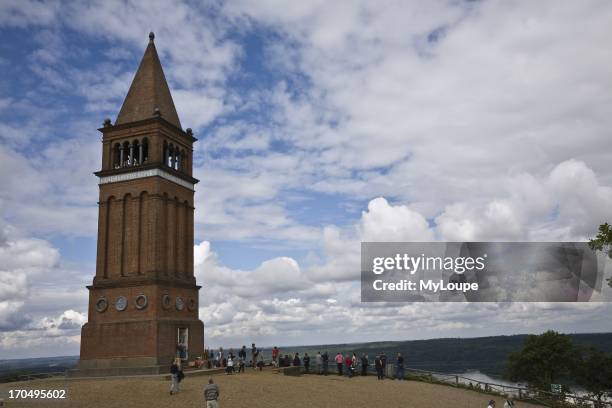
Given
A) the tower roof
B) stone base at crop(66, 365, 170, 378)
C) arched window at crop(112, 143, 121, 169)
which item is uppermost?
the tower roof

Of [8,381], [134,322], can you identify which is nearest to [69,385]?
[134,322]

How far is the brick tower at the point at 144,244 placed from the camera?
34.4 meters

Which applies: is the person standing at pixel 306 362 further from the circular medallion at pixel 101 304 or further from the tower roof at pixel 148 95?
the tower roof at pixel 148 95

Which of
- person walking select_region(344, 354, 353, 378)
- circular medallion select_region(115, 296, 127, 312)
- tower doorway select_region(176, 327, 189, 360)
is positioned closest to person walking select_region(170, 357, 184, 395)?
tower doorway select_region(176, 327, 189, 360)

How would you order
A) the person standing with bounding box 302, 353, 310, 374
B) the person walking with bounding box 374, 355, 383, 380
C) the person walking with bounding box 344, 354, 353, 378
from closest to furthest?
the person walking with bounding box 374, 355, 383, 380 < the person walking with bounding box 344, 354, 353, 378 < the person standing with bounding box 302, 353, 310, 374

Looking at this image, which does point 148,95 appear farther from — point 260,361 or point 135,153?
point 260,361

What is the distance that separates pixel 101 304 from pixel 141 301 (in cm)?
318

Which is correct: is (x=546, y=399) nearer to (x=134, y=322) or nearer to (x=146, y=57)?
(x=134, y=322)

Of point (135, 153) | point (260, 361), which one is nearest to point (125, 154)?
point (135, 153)

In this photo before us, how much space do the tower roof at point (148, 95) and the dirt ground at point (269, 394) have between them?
58.9ft

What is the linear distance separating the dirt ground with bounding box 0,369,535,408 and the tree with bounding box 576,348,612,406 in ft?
96.6

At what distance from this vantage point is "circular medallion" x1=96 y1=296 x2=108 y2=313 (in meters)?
35.8

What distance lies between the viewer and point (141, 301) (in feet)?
114

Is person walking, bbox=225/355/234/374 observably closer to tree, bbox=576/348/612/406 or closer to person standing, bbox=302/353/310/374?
person standing, bbox=302/353/310/374
